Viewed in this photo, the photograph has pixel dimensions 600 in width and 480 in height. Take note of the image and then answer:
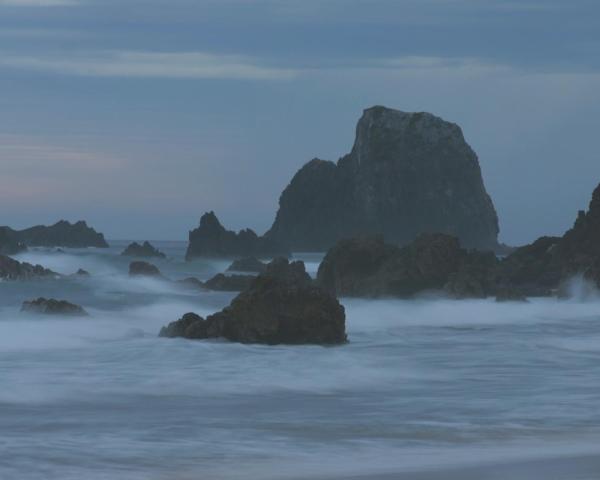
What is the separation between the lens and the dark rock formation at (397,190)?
540 feet

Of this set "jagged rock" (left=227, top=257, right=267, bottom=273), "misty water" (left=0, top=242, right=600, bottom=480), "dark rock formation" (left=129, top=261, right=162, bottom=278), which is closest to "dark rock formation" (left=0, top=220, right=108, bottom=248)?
"jagged rock" (left=227, top=257, right=267, bottom=273)

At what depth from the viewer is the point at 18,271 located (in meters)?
66.8

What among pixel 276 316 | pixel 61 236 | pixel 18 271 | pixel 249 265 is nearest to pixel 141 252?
pixel 249 265

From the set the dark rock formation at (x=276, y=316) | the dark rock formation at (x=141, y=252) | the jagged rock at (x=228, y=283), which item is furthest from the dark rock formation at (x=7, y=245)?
the dark rock formation at (x=276, y=316)

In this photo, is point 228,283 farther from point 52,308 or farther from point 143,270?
point 52,308

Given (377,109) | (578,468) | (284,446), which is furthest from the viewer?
(377,109)

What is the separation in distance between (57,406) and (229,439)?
4003mm

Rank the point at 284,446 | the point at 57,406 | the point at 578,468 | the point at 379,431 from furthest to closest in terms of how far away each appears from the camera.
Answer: the point at 57,406, the point at 379,431, the point at 284,446, the point at 578,468

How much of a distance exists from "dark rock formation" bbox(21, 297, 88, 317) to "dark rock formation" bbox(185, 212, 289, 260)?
77067 millimetres

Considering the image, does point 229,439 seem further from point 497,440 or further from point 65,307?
point 65,307

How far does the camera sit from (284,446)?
1611 cm

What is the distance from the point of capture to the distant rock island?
6476 inches

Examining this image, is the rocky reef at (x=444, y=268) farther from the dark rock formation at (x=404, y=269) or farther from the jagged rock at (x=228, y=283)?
the jagged rock at (x=228, y=283)

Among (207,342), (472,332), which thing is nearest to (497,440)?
(207,342)
